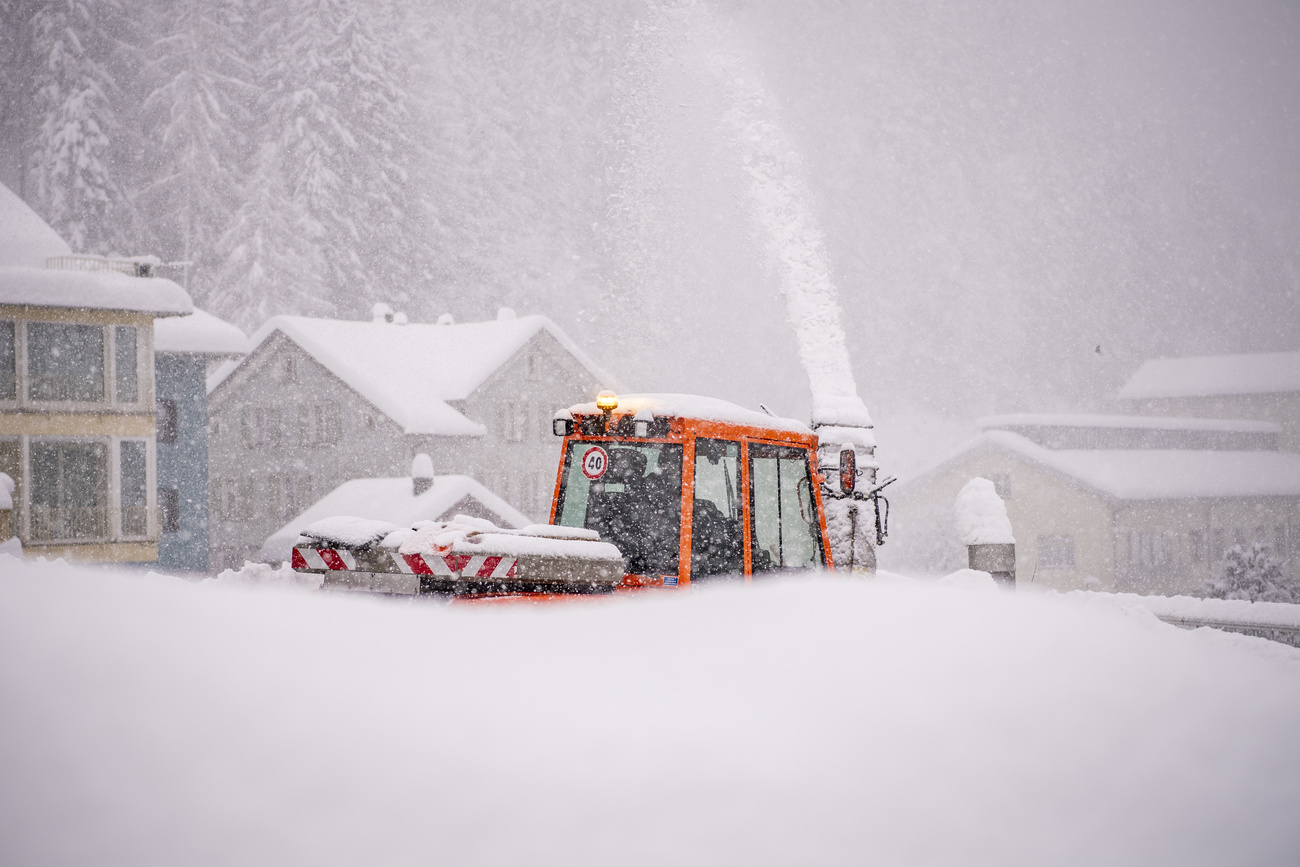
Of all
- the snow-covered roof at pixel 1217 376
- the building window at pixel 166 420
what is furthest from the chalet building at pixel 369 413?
the snow-covered roof at pixel 1217 376

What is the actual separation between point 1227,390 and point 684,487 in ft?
195

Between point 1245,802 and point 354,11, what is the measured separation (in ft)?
199

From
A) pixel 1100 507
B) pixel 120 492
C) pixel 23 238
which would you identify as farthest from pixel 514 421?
pixel 1100 507

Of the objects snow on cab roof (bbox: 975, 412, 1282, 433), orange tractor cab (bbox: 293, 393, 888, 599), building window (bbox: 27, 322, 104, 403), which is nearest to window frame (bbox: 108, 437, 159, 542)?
building window (bbox: 27, 322, 104, 403)

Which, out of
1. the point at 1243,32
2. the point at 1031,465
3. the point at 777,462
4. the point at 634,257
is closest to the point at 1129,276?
the point at 634,257

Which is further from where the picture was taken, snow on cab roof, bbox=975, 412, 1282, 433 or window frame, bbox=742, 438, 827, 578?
snow on cab roof, bbox=975, 412, 1282, 433

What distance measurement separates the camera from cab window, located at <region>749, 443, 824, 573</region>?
709 centimetres

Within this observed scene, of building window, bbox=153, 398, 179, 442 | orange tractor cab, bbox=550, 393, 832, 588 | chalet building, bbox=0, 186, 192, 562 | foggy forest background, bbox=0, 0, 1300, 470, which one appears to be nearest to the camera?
orange tractor cab, bbox=550, 393, 832, 588

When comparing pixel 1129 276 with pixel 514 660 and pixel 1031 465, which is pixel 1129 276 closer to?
pixel 1031 465

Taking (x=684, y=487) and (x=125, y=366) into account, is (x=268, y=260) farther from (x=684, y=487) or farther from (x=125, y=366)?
(x=684, y=487)

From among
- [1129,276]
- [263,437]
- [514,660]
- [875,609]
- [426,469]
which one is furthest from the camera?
[1129,276]

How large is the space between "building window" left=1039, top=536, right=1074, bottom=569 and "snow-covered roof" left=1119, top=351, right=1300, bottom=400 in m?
25.8

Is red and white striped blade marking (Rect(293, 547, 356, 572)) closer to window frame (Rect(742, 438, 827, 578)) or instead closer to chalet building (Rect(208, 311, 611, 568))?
window frame (Rect(742, 438, 827, 578))

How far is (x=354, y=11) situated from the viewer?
5672cm
